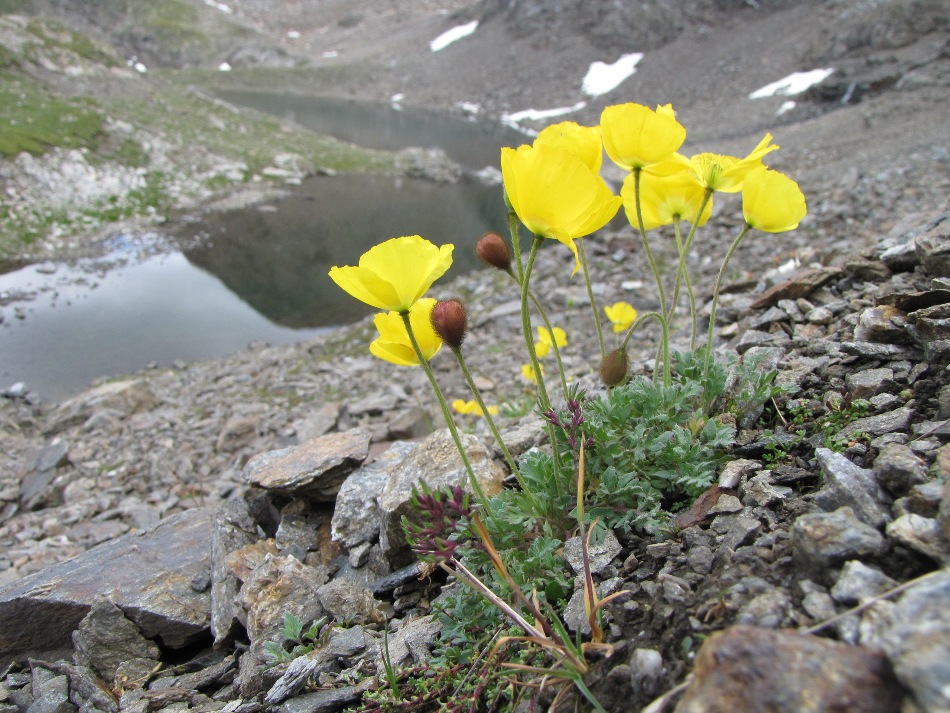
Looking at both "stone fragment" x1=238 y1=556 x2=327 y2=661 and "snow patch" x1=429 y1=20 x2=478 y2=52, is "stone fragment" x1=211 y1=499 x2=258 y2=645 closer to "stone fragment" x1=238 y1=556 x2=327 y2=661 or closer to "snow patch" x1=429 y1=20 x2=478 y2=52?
"stone fragment" x1=238 y1=556 x2=327 y2=661

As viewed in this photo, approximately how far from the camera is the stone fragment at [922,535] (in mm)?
1258

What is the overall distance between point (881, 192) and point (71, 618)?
35.7ft

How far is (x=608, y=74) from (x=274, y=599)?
60750mm

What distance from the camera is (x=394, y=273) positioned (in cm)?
165

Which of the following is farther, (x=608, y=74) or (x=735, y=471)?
(x=608, y=74)

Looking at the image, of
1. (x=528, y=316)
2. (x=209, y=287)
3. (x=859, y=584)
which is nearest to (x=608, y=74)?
(x=209, y=287)

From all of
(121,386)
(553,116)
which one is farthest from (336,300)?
(553,116)

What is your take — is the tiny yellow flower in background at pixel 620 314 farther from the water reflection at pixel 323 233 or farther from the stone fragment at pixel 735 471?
the water reflection at pixel 323 233

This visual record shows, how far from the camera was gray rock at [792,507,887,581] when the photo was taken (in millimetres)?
1333

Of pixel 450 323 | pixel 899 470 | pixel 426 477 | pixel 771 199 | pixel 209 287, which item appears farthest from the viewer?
pixel 209 287

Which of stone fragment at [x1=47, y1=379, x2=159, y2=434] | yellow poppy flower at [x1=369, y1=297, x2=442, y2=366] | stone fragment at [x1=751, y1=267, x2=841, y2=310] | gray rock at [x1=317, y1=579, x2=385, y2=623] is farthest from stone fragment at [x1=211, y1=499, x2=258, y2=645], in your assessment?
stone fragment at [x1=47, y1=379, x2=159, y2=434]

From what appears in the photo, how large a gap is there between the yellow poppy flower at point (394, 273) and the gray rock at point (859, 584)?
1.19m

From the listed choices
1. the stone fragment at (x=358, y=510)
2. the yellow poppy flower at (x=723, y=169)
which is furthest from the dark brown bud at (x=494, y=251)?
the stone fragment at (x=358, y=510)

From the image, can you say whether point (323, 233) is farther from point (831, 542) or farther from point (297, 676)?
point (831, 542)
